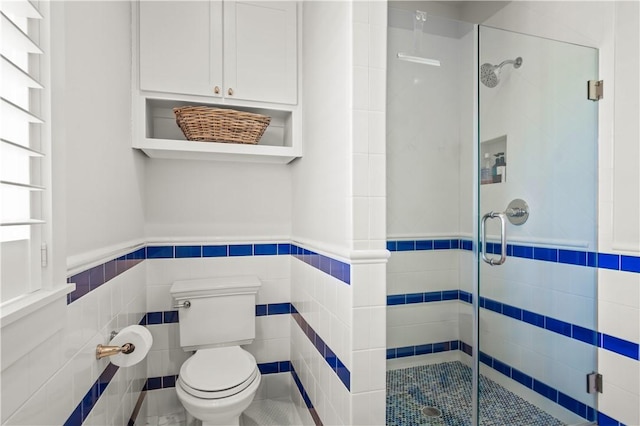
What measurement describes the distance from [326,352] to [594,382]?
1.27m

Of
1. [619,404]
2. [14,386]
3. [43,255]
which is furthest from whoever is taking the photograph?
[619,404]

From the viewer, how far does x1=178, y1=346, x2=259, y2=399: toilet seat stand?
1.58 metres

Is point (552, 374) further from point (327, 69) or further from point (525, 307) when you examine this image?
point (327, 69)

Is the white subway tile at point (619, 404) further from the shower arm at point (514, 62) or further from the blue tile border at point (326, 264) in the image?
the shower arm at point (514, 62)

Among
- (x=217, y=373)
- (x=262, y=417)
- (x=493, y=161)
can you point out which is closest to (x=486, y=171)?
(x=493, y=161)

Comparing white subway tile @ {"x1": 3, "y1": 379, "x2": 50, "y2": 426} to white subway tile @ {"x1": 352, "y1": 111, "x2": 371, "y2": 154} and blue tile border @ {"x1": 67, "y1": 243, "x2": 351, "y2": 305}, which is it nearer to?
blue tile border @ {"x1": 67, "y1": 243, "x2": 351, "y2": 305}

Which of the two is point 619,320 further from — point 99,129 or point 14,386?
point 99,129

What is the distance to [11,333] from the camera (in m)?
0.66

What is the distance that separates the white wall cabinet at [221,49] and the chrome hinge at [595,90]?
1.46 m

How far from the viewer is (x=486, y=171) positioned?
1599 mm

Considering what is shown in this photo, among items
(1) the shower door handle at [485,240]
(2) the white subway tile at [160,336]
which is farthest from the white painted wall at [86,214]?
(1) the shower door handle at [485,240]

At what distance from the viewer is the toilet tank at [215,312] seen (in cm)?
193

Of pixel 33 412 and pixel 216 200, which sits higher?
pixel 216 200

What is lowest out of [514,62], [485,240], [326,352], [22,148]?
[326,352]
